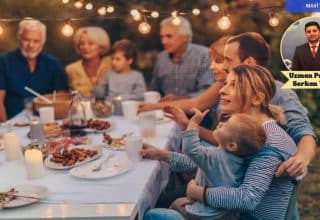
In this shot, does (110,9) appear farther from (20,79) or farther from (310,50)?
(310,50)

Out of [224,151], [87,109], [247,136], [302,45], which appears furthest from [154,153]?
[302,45]

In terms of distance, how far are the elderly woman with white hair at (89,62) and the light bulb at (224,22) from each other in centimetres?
77

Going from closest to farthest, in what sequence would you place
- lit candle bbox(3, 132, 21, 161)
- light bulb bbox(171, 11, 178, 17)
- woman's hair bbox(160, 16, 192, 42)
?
lit candle bbox(3, 132, 21, 161), light bulb bbox(171, 11, 178, 17), woman's hair bbox(160, 16, 192, 42)

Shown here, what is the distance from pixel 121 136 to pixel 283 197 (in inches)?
37.7

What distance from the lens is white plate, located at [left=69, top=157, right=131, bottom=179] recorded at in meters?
2.51

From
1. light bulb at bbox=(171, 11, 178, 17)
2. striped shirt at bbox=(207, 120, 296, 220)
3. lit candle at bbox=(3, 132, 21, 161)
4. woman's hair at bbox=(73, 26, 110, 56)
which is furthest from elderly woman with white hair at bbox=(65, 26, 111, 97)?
striped shirt at bbox=(207, 120, 296, 220)

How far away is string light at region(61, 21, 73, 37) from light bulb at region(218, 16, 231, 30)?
0.86 m

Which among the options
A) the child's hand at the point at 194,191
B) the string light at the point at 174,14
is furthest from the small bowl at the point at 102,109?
the child's hand at the point at 194,191

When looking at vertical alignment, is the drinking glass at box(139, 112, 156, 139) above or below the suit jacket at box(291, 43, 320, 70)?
below

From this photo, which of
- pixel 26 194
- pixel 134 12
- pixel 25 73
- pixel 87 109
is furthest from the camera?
pixel 25 73

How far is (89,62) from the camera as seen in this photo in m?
3.63

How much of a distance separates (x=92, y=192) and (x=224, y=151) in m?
0.60

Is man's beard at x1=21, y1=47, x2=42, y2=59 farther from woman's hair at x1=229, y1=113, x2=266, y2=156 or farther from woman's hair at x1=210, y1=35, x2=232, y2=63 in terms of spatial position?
woman's hair at x1=229, y1=113, x2=266, y2=156

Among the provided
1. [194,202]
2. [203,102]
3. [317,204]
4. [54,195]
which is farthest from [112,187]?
[317,204]
